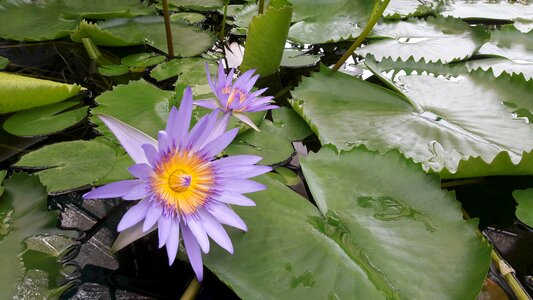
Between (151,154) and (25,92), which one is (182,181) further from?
(25,92)

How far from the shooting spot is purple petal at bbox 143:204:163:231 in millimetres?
751

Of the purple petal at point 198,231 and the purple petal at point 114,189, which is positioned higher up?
the purple petal at point 114,189

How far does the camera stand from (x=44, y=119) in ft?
4.84

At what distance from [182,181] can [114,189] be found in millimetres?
123

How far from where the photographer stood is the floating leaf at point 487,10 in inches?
100

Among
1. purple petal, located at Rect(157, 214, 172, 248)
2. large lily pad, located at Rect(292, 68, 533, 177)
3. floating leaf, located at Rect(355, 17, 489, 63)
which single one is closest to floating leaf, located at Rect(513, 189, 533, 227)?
large lily pad, located at Rect(292, 68, 533, 177)

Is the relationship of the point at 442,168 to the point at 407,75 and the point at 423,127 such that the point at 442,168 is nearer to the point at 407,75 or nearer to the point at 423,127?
the point at 423,127

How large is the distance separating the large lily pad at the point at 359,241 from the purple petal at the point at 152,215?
0.20 m

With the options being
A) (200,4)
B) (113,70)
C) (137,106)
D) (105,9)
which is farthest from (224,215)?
(200,4)

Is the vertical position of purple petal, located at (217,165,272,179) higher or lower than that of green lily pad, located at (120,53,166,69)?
higher

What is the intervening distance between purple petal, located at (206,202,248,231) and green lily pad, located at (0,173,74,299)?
1.40 ft

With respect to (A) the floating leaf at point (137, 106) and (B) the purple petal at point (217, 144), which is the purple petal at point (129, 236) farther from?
(A) the floating leaf at point (137, 106)

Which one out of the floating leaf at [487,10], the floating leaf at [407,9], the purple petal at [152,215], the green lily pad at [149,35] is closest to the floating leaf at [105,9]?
the green lily pad at [149,35]

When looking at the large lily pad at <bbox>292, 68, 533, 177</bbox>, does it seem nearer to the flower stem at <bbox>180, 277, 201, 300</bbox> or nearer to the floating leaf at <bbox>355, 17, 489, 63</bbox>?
the floating leaf at <bbox>355, 17, 489, 63</bbox>
